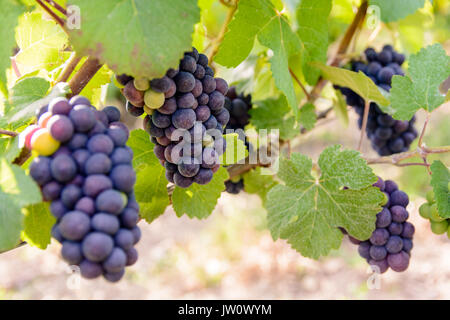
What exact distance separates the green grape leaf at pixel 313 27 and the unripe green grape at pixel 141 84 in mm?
468

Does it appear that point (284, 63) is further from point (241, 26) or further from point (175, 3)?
point (175, 3)

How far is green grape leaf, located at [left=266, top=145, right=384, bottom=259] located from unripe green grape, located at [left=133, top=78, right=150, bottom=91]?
37 cm

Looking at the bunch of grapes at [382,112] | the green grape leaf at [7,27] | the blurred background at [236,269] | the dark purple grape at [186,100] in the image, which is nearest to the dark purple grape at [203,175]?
the dark purple grape at [186,100]

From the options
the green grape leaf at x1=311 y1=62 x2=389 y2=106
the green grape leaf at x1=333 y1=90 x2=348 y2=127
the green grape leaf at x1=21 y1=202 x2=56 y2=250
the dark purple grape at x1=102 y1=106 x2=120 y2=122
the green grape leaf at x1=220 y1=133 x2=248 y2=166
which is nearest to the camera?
the dark purple grape at x1=102 y1=106 x2=120 y2=122

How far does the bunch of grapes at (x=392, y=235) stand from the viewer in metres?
0.91

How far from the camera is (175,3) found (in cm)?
62

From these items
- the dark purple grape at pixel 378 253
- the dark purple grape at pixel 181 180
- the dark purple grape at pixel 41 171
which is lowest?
the dark purple grape at pixel 378 253

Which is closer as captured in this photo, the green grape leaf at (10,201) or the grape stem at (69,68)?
the green grape leaf at (10,201)

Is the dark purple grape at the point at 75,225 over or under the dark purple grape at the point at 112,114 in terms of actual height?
under

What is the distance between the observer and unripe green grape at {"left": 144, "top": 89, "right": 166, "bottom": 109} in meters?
0.66

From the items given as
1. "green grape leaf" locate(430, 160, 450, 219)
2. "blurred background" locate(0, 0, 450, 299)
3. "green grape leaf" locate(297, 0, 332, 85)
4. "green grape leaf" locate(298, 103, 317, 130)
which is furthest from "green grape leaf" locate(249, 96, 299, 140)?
"blurred background" locate(0, 0, 450, 299)

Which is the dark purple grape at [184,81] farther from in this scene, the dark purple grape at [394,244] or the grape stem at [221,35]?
the dark purple grape at [394,244]

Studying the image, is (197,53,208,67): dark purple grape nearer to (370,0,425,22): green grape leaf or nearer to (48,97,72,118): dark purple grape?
(48,97,72,118): dark purple grape


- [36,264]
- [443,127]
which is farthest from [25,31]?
[443,127]
